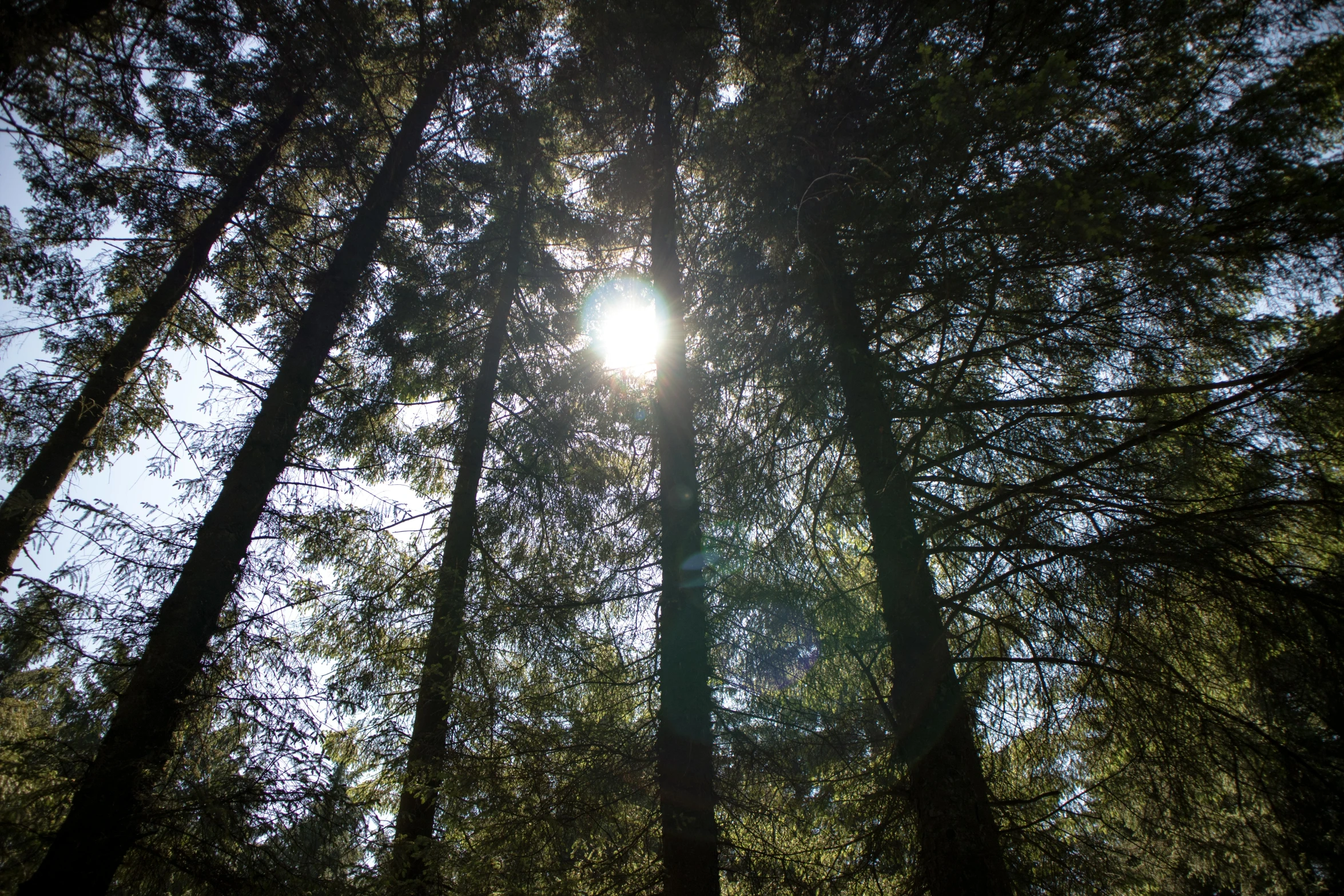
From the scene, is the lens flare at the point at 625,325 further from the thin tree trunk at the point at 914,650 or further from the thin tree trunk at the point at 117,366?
the thin tree trunk at the point at 117,366

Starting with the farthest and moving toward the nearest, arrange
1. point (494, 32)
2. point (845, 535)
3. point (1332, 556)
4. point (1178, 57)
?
point (494, 32) < point (845, 535) < point (1178, 57) < point (1332, 556)

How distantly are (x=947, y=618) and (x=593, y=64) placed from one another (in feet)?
23.0

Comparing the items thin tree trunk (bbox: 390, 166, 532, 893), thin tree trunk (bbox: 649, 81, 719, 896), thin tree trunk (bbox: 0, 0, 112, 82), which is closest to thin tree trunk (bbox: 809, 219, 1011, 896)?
thin tree trunk (bbox: 649, 81, 719, 896)

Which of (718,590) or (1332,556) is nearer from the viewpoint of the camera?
(1332,556)

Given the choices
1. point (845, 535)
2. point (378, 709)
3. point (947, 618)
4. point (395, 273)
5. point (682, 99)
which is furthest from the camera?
point (395, 273)

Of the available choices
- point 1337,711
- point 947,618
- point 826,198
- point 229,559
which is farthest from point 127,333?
point 1337,711

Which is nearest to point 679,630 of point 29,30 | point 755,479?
point 755,479

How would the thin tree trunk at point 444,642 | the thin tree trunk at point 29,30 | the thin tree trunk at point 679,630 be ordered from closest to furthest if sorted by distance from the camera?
the thin tree trunk at point 29,30 → the thin tree trunk at point 679,630 → the thin tree trunk at point 444,642

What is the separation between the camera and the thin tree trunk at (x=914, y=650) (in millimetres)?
3307

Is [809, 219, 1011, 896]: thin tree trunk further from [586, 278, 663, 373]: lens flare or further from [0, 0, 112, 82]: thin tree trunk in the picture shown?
[0, 0, 112, 82]: thin tree trunk

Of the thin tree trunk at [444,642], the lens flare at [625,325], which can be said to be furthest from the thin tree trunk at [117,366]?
the lens flare at [625,325]

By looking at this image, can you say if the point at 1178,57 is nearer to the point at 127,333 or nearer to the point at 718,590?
the point at 718,590

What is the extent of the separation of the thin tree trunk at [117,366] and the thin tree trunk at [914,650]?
19.2 ft

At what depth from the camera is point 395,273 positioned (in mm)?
7383
